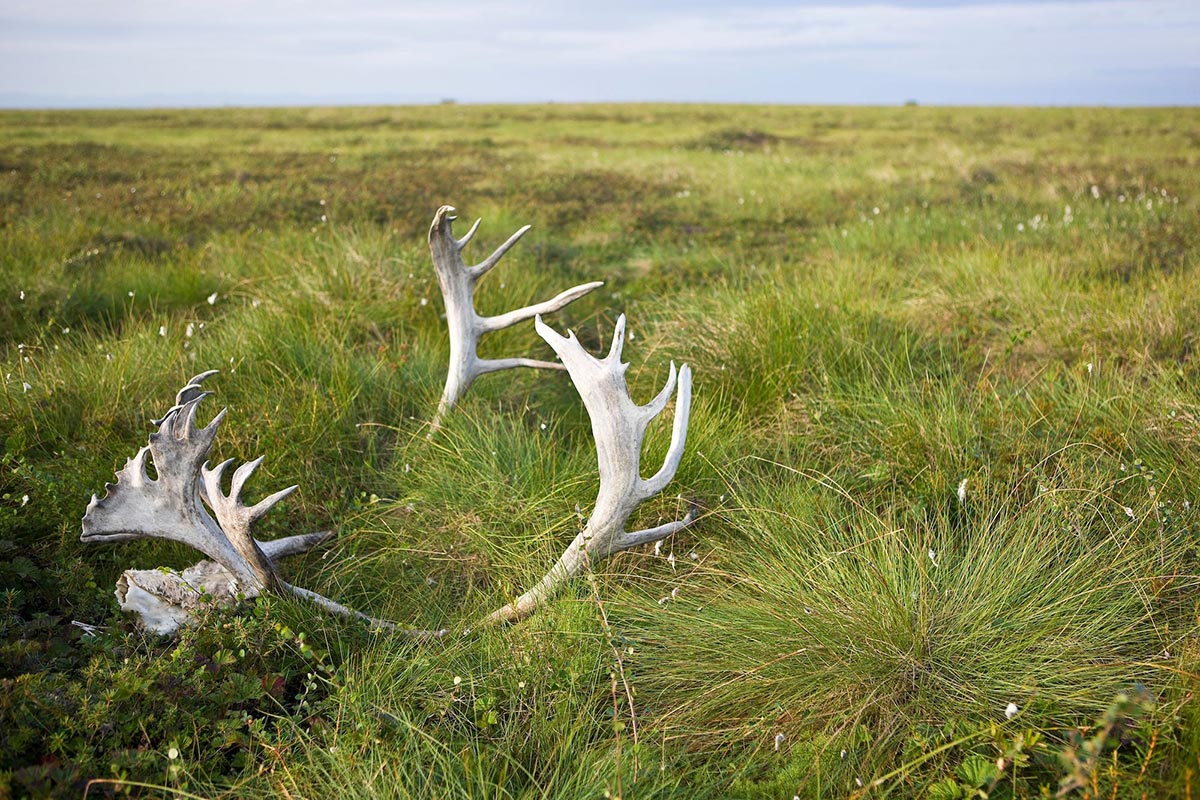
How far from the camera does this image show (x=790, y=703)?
8.37ft

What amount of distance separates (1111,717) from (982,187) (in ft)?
45.4

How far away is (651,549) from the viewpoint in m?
3.57

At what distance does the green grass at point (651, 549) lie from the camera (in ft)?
7.80

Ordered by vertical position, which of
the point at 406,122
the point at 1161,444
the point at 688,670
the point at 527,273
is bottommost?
the point at 688,670

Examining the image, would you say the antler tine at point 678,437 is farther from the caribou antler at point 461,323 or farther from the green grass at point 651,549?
the caribou antler at point 461,323

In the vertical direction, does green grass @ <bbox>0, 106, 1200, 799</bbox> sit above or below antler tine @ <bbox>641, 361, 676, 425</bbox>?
below

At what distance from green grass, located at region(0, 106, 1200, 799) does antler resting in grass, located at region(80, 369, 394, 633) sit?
112 millimetres

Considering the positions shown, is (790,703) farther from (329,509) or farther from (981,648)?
(329,509)

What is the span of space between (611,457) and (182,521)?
152 centimetres

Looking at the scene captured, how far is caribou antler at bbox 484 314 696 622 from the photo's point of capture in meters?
2.96

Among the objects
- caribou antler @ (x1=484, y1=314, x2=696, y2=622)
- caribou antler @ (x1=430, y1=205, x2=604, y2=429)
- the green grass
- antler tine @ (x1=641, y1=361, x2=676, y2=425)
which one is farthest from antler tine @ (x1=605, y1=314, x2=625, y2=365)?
caribou antler @ (x1=430, y1=205, x2=604, y2=429)

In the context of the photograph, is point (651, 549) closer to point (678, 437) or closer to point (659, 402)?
point (678, 437)

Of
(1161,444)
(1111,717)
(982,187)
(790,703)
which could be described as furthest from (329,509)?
(982,187)

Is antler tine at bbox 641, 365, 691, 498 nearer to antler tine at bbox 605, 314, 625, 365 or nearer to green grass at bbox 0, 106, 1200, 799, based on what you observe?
antler tine at bbox 605, 314, 625, 365
